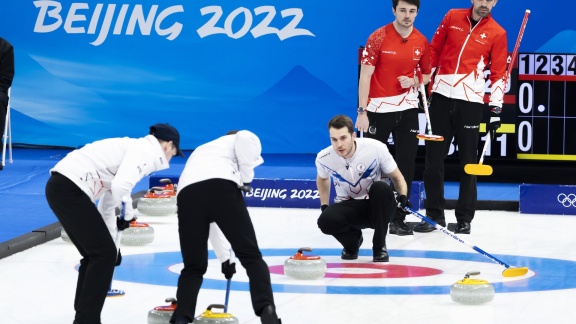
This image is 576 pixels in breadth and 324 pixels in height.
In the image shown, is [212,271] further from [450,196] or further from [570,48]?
[570,48]

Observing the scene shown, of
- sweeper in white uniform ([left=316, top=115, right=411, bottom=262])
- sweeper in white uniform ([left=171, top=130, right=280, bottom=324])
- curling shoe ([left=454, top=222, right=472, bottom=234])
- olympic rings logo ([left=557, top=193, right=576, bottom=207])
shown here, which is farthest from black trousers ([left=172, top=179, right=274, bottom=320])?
olympic rings logo ([left=557, top=193, right=576, bottom=207])

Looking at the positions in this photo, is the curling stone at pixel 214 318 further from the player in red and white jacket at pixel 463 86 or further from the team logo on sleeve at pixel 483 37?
the team logo on sleeve at pixel 483 37

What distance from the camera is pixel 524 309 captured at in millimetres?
6152

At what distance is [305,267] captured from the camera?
695cm

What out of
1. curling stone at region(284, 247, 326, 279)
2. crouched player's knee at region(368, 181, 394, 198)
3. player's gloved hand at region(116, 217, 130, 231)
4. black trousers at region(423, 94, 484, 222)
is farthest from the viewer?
black trousers at region(423, 94, 484, 222)

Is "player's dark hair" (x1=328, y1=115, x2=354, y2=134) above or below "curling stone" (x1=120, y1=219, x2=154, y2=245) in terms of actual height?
above

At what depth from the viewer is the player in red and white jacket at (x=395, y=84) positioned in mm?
8734

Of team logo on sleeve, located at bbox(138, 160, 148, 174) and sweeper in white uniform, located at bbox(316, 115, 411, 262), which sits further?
sweeper in white uniform, located at bbox(316, 115, 411, 262)

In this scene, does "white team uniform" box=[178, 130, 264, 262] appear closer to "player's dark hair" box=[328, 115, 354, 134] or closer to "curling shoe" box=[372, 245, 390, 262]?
"player's dark hair" box=[328, 115, 354, 134]

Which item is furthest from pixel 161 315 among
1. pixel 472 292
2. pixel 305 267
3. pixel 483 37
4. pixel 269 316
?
pixel 483 37

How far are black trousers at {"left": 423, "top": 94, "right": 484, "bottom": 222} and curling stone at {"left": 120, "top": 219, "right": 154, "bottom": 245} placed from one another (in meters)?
2.33

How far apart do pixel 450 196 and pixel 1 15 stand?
6773 mm

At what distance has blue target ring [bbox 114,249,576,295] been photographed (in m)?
6.70

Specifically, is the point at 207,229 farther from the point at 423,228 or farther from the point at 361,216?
the point at 423,228
